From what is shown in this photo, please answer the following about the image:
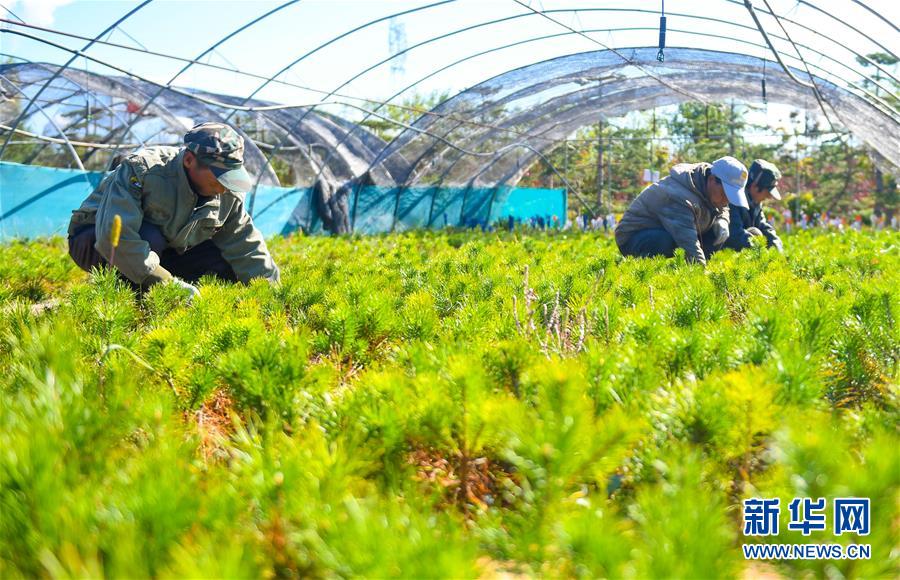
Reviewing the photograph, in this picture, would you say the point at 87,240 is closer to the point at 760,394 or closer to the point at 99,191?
the point at 99,191

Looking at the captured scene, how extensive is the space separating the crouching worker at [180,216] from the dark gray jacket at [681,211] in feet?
10.2

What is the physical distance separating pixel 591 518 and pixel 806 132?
81.0 feet

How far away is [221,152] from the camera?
12.9ft

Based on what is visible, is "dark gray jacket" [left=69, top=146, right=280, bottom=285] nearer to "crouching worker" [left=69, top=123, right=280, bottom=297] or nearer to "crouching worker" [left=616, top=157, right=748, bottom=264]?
"crouching worker" [left=69, top=123, right=280, bottom=297]

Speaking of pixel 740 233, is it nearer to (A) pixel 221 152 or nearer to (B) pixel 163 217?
(A) pixel 221 152

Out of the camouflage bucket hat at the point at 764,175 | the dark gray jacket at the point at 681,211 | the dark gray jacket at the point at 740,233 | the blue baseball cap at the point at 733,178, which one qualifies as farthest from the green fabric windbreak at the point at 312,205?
the blue baseball cap at the point at 733,178

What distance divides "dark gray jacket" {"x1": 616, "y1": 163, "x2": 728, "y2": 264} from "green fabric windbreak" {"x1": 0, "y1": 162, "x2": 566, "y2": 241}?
30.9ft

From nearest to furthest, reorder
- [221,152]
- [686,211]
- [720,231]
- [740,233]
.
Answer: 1. [221,152]
2. [686,211]
3. [720,231]
4. [740,233]

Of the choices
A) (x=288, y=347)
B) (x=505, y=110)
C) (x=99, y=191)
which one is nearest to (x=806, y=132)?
(x=505, y=110)

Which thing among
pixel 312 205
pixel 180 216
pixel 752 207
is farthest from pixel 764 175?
pixel 312 205

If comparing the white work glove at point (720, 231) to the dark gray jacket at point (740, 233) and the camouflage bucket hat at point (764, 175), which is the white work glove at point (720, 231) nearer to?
the dark gray jacket at point (740, 233)

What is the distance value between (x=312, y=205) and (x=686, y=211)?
11.6 meters

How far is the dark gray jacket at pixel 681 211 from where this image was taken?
5820 millimetres

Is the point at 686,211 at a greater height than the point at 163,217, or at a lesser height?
lesser
